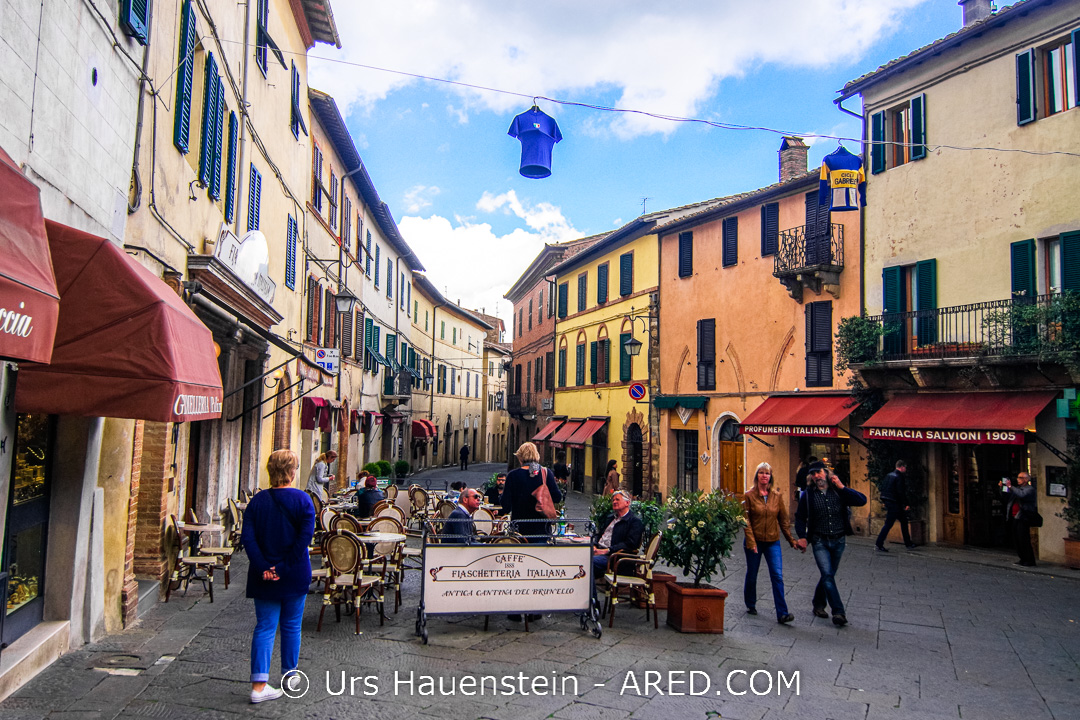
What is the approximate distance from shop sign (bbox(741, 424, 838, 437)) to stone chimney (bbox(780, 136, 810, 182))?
7.92 m

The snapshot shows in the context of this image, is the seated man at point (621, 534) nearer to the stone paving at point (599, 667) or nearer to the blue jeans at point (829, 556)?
the stone paving at point (599, 667)

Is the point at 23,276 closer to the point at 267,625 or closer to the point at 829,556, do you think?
the point at 267,625

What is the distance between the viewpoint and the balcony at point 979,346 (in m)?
12.6

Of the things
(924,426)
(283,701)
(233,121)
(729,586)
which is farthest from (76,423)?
(924,426)

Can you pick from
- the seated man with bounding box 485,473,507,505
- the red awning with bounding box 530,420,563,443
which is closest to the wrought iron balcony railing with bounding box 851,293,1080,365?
the seated man with bounding box 485,473,507,505

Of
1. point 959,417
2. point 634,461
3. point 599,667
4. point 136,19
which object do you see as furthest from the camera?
point 634,461

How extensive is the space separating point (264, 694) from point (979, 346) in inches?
519

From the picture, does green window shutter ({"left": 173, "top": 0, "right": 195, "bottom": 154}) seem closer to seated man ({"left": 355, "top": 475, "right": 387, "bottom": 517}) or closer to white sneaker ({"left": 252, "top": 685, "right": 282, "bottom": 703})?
white sneaker ({"left": 252, "top": 685, "right": 282, "bottom": 703})

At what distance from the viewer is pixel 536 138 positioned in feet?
30.2

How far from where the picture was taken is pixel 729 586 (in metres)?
10.4

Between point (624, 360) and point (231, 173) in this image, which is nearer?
point (231, 173)

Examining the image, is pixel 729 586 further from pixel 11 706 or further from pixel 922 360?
pixel 11 706

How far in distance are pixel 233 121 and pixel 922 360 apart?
12464mm

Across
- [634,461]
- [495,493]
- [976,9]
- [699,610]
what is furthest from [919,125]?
[634,461]
